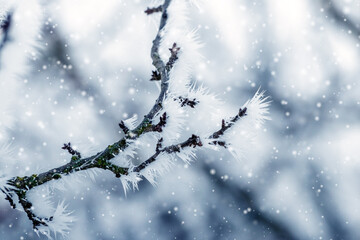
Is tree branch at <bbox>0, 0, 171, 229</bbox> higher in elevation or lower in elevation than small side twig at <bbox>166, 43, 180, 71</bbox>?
lower

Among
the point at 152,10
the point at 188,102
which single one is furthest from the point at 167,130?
the point at 152,10

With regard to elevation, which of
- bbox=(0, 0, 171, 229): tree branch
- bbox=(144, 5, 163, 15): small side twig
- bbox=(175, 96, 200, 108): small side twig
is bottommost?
bbox=(0, 0, 171, 229): tree branch

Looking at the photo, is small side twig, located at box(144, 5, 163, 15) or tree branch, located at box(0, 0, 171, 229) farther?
small side twig, located at box(144, 5, 163, 15)

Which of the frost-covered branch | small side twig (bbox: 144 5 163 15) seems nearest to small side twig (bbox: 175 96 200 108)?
the frost-covered branch

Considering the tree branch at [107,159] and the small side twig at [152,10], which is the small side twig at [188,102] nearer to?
the tree branch at [107,159]

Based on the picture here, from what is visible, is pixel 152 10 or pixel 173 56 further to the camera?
pixel 152 10

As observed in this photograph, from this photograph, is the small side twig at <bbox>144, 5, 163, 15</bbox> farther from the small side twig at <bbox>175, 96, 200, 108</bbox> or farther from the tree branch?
the small side twig at <bbox>175, 96, 200, 108</bbox>

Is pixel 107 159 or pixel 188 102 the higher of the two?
pixel 188 102

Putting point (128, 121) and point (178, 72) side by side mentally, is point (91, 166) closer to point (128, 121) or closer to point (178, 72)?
point (128, 121)

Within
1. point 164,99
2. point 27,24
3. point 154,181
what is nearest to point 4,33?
point 27,24

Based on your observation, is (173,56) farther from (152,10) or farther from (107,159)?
(107,159)
